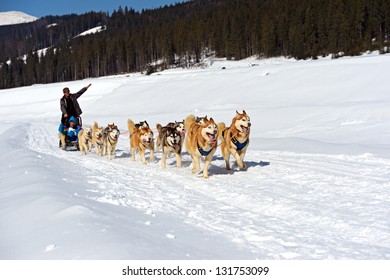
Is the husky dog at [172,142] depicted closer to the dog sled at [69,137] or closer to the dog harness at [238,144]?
the dog harness at [238,144]

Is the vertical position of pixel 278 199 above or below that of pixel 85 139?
below

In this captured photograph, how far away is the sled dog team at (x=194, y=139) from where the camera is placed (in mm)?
7309

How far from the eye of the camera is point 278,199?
5.32 metres

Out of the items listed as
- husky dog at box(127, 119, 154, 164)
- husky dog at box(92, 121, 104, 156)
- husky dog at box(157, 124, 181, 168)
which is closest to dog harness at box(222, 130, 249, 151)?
husky dog at box(157, 124, 181, 168)

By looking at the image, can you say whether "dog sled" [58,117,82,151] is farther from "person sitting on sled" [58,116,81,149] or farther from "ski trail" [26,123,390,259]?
"ski trail" [26,123,390,259]

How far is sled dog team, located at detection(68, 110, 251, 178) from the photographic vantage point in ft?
24.0

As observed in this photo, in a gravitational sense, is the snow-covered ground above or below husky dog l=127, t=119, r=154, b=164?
below

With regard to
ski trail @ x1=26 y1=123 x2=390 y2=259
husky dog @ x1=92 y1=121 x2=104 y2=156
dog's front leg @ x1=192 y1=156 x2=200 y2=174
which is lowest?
ski trail @ x1=26 y1=123 x2=390 y2=259

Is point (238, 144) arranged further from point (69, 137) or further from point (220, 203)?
point (69, 137)

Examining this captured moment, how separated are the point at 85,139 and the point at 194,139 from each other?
A: 4.96 meters

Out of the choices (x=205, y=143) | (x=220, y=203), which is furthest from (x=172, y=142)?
(x=220, y=203)

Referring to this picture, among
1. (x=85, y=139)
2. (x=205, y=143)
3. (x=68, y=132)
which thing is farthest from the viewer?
(x=68, y=132)
